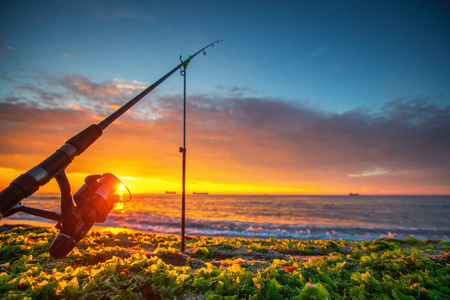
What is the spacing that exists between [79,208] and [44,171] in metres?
0.57

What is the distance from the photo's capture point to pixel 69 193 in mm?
1742

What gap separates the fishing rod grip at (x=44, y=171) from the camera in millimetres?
1206

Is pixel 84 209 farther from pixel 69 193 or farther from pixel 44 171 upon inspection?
pixel 44 171

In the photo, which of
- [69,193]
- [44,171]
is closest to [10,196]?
[44,171]

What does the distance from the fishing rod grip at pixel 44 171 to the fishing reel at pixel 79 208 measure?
0.58ft

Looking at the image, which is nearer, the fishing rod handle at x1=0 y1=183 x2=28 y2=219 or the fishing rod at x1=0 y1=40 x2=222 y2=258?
the fishing rod handle at x1=0 y1=183 x2=28 y2=219

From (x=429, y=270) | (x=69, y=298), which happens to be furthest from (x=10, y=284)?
(x=429, y=270)

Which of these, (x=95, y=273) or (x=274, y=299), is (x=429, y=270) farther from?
(x=95, y=273)

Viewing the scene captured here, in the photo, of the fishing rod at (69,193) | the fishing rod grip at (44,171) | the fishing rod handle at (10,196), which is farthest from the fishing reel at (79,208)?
the fishing rod handle at (10,196)

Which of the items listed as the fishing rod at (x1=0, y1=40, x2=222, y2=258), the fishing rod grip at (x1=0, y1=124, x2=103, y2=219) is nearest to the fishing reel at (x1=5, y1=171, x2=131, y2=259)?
the fishing rod at (x1=0, y1=40, x2=222, y2=258)

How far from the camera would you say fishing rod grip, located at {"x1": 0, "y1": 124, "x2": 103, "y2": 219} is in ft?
3.96

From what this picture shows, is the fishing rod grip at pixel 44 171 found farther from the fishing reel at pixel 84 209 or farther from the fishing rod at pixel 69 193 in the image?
the fishing reel at pixel 84 209

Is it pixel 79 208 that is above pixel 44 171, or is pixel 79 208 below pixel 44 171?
below

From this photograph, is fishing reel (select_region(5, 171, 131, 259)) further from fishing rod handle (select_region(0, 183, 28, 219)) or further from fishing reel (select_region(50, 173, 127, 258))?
fishing rod handle (select_region(0, 183, 28, 219))
